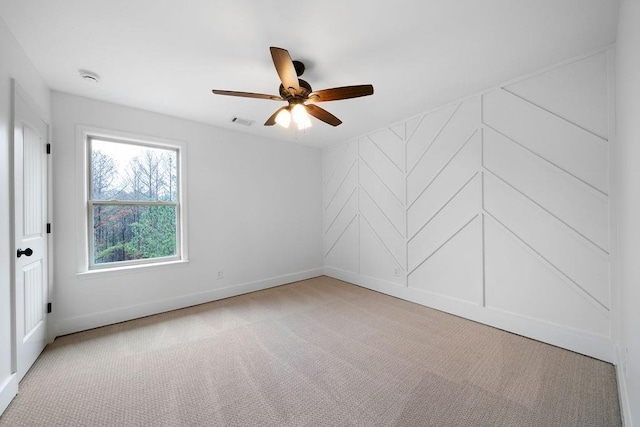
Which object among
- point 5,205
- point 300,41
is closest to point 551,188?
point 300,41

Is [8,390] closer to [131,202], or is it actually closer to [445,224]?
[131,202]

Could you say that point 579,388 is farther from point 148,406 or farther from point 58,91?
point 58,91

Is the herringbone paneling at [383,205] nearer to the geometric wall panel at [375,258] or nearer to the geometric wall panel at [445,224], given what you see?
the geometric wall panel at [375,258]

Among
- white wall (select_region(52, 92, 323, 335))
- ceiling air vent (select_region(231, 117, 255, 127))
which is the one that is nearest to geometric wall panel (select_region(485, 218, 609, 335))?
white wall (select_region(52, 92, 323, 335))

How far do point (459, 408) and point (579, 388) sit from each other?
0.93 meters

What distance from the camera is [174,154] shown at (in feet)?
11.2

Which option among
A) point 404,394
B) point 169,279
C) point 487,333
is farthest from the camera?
point 169,279

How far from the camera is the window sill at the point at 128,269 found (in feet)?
9.02

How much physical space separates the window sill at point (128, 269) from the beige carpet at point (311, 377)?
1.90 feet

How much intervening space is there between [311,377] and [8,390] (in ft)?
6.41

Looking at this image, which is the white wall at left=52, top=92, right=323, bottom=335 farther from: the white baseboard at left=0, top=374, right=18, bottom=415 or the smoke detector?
the white baseboard at left=0, top=374, right=18, bottom=415

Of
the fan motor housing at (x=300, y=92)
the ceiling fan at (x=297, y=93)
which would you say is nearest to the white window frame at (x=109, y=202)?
the ceiling fan at (x=297, y=93)

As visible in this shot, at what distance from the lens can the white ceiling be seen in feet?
5.33

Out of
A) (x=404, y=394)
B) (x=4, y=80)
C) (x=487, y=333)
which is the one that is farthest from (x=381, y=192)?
(x=4, y=80)
